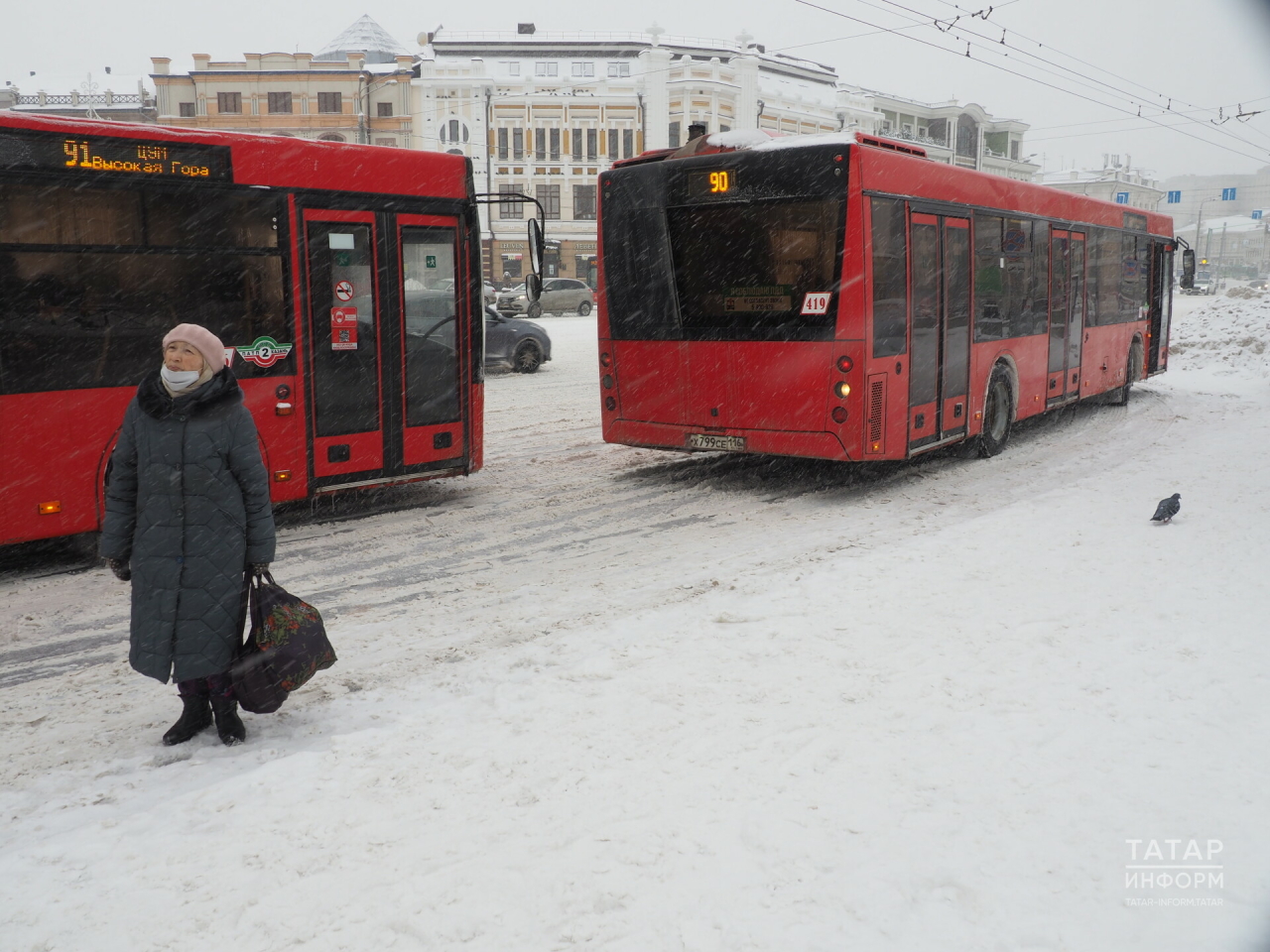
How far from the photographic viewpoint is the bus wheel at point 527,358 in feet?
72.0

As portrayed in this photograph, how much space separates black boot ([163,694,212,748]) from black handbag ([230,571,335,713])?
218mm

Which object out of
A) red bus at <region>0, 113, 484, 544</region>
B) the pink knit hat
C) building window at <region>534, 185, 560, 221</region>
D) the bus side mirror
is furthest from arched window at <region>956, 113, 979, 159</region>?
the pink knit hat

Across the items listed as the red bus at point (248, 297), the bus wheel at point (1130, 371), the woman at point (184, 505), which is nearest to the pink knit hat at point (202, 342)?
the woman at point (184, 505)

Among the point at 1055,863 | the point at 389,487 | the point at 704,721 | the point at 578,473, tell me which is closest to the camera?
the point at 1055,863

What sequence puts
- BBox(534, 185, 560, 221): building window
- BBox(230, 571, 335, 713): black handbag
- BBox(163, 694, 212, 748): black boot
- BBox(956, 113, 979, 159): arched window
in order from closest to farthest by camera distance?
1. BBox(230, 571, 335, 713): black handbag
2. BBox(163, 694, 212, 748): black boot
3. BBox(534, 185, 560, 221): building window
4. BBox(956, 113, 979, 159): arched window

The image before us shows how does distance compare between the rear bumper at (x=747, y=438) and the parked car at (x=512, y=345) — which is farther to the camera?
the parked car at (x=512, y=345)

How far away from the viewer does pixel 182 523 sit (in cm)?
417

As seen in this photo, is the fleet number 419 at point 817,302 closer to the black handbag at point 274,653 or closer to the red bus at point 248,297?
the red bus at point 248,297

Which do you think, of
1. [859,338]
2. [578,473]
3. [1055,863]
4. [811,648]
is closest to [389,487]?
[578,473]

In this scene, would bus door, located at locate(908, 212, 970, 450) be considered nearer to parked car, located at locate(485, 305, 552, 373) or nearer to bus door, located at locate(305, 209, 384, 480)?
bus door, located at locate(305, 209, 384, 480)

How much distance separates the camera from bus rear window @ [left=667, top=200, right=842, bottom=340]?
905 centimetres

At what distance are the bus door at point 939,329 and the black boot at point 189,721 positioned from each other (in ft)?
23.1

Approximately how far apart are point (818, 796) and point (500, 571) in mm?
3758

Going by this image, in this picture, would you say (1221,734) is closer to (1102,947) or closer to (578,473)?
(1102,947)
